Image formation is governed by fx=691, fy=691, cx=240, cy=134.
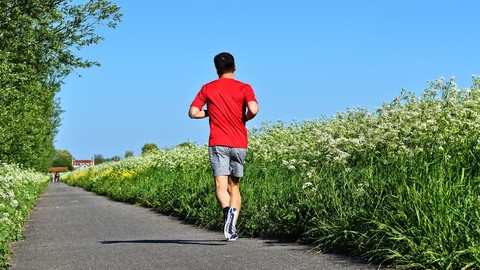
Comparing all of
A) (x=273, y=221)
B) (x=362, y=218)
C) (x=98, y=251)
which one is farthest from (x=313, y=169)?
(x=98, y=251)

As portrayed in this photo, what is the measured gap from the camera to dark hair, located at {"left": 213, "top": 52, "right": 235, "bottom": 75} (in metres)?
8.60

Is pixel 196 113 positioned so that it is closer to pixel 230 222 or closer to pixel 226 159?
pixel 226 159

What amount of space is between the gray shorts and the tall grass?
923 mm

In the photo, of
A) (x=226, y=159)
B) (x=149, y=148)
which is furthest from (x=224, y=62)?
(x=149, y=148)

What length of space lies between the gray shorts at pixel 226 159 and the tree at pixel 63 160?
183m

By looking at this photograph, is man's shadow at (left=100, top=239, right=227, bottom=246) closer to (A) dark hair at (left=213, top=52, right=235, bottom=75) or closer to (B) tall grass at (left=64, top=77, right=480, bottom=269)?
(B) tall grass at (left=64, top=77, right=480, bottom=269)

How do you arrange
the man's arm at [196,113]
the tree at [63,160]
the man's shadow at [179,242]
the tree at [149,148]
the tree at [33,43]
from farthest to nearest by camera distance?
the tree at [63,160] → the tree at [149,148] → the tree at [33,43] → the man's shadow at [179,242] → the man's arm at [196,113]

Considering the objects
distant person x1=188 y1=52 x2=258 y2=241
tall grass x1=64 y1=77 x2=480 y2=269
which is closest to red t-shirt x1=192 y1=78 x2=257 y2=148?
distant person x1=188 y1=52 x2=258 y2=241

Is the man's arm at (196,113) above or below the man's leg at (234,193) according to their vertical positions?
above

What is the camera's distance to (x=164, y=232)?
11.0 metres

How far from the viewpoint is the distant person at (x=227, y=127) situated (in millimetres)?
8414

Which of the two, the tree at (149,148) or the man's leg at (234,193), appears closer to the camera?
the man's leg at (234,193)

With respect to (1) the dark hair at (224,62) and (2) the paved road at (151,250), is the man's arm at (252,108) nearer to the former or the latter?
(1) the dark hair at (224,62)

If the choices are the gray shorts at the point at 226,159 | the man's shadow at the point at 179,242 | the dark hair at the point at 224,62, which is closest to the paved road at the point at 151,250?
the man's shadow at the point at 179,242
